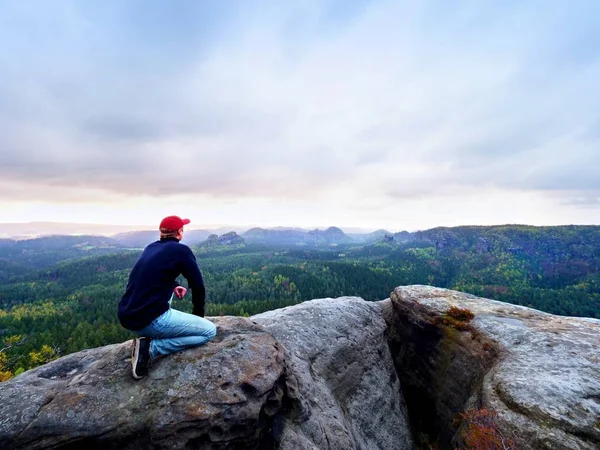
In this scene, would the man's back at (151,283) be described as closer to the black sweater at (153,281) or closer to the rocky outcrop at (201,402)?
the black sweater at (153,281)

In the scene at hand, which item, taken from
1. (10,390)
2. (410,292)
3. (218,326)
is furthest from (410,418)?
(10,390)

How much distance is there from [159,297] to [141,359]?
2.35 metres

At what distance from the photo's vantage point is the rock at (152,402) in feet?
27.8

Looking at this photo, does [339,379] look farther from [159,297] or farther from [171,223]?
[171,223]

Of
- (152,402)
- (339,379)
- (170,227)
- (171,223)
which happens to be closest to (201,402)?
(152,402)

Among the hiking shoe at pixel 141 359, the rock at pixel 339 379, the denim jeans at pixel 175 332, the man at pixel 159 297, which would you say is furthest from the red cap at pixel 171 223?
the rock at pixel 339 379

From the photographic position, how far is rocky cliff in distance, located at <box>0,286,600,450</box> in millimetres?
8967

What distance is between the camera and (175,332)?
1016cm

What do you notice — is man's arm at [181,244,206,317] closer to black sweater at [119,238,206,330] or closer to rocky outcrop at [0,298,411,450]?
black sweater at [119,238,206,330]

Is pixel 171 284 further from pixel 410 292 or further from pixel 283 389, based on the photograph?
pixel 410 292

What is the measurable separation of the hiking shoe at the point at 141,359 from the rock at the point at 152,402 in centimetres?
26

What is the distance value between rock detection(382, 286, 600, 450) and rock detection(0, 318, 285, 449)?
891 cm

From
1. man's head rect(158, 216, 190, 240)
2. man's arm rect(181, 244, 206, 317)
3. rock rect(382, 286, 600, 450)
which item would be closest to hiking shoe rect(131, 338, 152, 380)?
man's arm rect(181, 244, 206, 317)

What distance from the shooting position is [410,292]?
22.5 m
